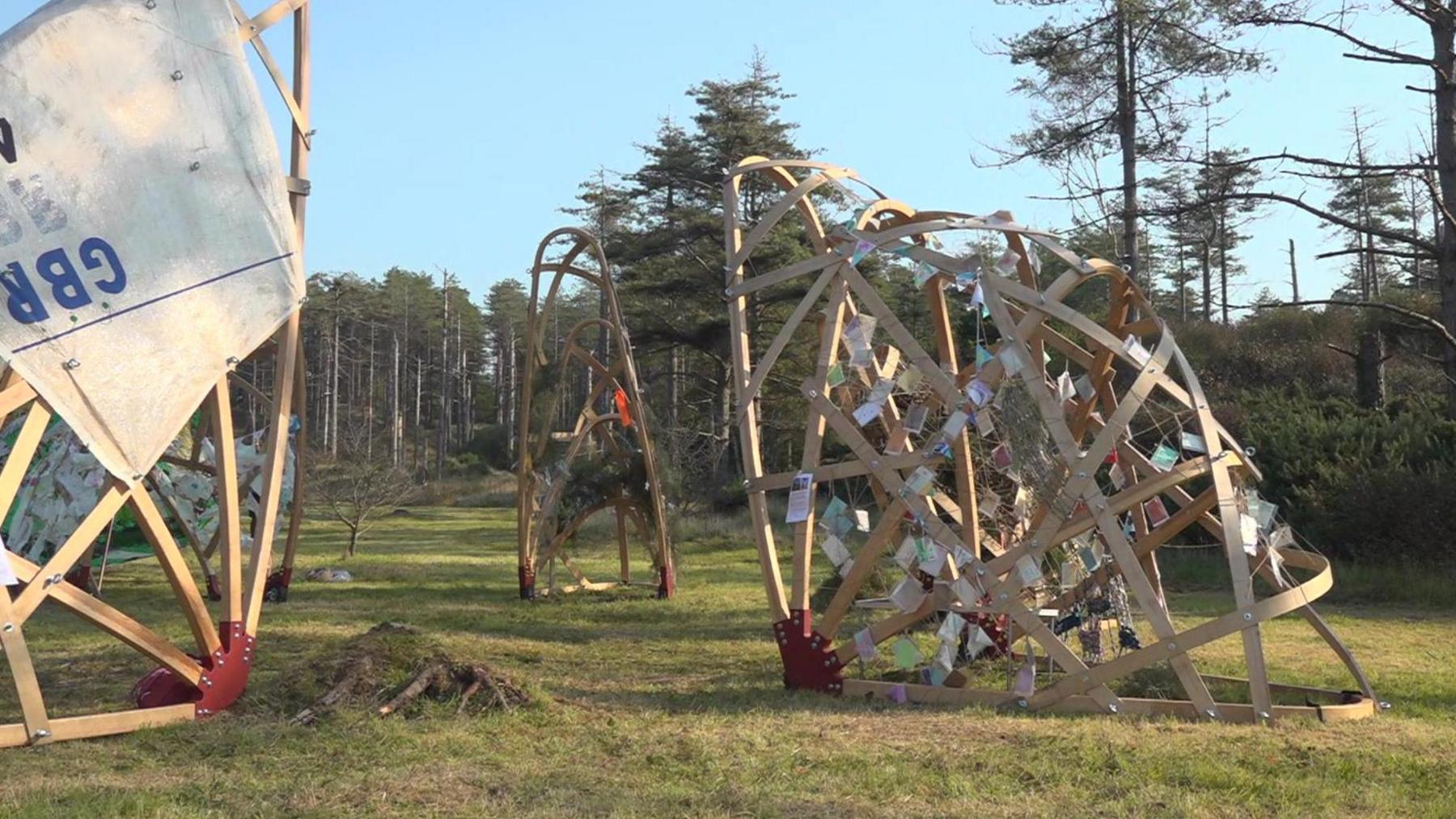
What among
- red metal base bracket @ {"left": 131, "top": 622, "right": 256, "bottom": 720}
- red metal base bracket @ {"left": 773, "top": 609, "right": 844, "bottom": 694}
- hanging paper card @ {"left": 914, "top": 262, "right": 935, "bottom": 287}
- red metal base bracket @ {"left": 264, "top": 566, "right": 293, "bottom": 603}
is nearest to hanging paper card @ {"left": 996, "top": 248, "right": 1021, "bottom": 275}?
hanging paper card @ {"left": 914, "top": 262, "right": 935, "bottom": 287}

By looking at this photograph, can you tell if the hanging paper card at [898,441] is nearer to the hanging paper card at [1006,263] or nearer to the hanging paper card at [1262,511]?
the hanging paper card at [1006,263]

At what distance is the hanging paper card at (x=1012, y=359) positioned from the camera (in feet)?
20.3

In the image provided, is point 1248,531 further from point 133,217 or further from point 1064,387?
point 133,217

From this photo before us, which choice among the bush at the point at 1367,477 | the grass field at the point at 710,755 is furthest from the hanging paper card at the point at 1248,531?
the bush at the point at 1367,477

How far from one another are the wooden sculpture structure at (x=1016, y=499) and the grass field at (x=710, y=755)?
289mm

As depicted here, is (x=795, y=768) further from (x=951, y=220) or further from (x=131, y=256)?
(x=131, y=256)

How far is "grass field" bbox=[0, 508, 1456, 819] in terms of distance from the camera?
4488mm

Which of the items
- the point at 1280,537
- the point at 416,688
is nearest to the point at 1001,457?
the point at 1280,537

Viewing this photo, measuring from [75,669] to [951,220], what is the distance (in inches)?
241

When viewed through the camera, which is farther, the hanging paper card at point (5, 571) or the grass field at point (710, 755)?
the hanging paper card at point (5, 571)

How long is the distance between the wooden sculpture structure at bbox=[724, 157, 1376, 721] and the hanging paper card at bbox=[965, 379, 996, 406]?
2 cm

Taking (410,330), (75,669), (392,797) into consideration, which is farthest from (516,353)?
(392,797)

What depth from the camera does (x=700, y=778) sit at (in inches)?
194

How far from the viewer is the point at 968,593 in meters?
6.21
